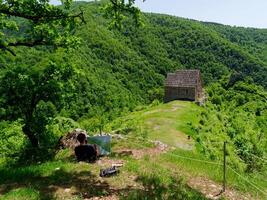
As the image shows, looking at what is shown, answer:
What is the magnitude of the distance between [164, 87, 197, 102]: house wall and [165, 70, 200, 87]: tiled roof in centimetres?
83

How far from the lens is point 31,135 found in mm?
20438

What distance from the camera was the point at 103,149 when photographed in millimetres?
18922

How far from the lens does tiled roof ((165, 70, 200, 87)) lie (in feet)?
246

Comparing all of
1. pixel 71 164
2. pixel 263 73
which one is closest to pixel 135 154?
pixel 71 164

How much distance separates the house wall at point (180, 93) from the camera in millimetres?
73500

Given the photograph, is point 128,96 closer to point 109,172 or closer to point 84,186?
point 109,172

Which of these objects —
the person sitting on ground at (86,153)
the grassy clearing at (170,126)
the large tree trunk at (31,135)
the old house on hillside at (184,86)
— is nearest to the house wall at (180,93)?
the old house on hillside at (184,86)

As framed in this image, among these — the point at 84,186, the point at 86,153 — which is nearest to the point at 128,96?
the point at 86,153

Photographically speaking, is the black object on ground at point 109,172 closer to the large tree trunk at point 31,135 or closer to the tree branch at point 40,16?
the tree branch at point 40,16

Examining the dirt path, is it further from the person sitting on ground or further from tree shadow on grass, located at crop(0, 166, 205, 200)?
the person sitting on ground

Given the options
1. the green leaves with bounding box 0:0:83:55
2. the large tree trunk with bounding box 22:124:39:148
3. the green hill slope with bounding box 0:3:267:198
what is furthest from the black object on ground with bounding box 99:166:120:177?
the large tree trunk with bounding box 22:124:39:148

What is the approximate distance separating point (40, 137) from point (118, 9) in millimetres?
9722

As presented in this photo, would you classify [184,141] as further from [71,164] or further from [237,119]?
[237,119]

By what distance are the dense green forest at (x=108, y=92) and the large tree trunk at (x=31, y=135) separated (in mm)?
55
